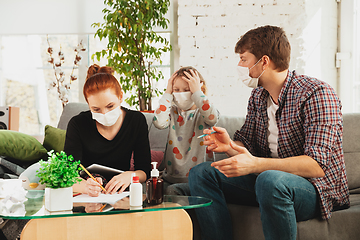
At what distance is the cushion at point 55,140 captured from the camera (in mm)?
1966

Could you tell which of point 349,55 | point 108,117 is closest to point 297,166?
point 108,117

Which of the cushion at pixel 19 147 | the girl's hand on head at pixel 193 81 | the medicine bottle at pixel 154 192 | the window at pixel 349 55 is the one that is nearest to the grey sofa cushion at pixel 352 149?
the girl's hand on head at pixel 193 81

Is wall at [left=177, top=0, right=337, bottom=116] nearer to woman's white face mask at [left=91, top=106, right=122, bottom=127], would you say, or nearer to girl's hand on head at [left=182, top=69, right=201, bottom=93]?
girl's hand on head at [left=182, top=69, right=201, bottom=93]

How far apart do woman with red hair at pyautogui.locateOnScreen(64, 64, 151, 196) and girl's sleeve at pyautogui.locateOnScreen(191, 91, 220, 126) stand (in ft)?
1.02

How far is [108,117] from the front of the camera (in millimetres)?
1512

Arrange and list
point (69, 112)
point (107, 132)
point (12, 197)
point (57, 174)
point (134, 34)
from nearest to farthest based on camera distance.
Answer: point (57, 174) < point (12, 197) < point (107, 132) < point (69, 112) < point (134, 34)

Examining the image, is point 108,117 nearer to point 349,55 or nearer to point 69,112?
point 69,112

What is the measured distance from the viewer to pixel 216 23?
3135 millimetres

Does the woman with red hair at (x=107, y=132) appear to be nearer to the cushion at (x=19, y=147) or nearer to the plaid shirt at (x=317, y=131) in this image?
the cushion at (x=19, y=147)

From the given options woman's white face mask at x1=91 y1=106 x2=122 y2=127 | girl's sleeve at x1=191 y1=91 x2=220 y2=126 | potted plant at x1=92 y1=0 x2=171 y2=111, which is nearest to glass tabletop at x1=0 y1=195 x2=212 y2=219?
woman's white face mask at x1=91 y1=106 x2=122 y2=127

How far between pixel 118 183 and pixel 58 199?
0.31 metres

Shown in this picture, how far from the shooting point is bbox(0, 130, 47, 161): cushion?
5.87 feet

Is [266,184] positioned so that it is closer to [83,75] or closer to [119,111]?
[119,111]

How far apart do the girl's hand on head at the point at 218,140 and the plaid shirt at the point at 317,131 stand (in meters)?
0.25
